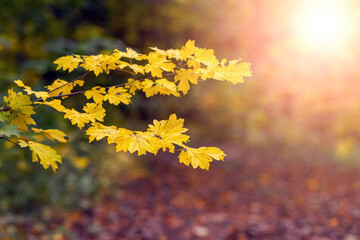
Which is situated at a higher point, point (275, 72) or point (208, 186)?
point (275, 72)

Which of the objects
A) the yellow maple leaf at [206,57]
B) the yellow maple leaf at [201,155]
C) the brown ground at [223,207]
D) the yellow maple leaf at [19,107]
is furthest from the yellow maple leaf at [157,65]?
the brown ground at [223,207]

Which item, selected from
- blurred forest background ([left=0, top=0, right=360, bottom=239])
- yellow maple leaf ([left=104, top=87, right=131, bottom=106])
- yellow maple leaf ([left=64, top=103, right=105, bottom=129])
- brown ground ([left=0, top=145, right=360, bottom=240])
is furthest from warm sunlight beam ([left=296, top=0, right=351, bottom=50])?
yellow maple leaf ([left=64, top=103, right=105, bottom=129])

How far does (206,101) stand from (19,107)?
8.76 metres

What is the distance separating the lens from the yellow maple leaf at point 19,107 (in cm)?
148

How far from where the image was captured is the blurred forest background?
4969 mm

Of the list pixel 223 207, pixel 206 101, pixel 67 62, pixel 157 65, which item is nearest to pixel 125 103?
pixel 157 65

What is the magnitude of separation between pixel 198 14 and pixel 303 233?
5833mm

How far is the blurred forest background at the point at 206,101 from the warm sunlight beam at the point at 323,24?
0.17m

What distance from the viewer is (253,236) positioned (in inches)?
172

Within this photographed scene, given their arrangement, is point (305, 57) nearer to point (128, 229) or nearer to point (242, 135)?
point (242, 135)

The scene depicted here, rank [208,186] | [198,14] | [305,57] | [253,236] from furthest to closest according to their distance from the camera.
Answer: [198,14] → [305,57] → [208,186] → [253,236]

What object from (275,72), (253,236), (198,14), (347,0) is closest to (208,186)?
(253,236)

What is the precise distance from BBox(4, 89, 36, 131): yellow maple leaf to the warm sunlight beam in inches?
302

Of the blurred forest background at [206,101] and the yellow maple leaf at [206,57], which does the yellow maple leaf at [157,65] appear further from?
the blurred forest background at [206,101]
